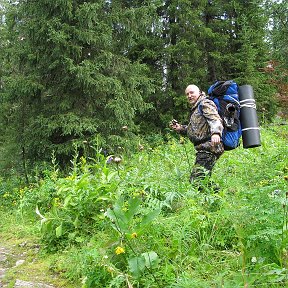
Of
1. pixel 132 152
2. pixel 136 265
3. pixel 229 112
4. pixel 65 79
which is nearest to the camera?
pixel 136 265

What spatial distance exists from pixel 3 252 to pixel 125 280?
6.82 feet

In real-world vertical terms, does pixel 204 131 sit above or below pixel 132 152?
above

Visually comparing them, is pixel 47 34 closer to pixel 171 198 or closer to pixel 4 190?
pixel 4 190

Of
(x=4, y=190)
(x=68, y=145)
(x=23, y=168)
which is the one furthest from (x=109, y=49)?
(x=4, y=190)

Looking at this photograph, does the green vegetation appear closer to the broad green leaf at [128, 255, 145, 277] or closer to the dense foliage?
the broad green leaf at [128, 255, 145, 277]

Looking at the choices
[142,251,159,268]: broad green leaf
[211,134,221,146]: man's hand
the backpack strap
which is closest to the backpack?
the backpack strap

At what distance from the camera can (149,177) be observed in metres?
4.57

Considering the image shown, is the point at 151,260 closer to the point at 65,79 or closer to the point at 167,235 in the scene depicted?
the point at 167,235

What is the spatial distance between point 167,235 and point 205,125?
1.84m

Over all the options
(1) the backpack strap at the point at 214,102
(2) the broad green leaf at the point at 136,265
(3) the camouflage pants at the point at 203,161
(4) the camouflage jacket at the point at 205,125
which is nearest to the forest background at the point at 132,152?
(2) the broad green leaf at the point at 136,265

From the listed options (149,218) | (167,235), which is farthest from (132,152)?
(149,218)

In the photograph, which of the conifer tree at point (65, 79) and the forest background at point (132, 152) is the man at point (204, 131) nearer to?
the forest background at point (132, 152)

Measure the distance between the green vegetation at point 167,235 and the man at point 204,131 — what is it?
29cm

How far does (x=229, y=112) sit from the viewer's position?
438 cm
